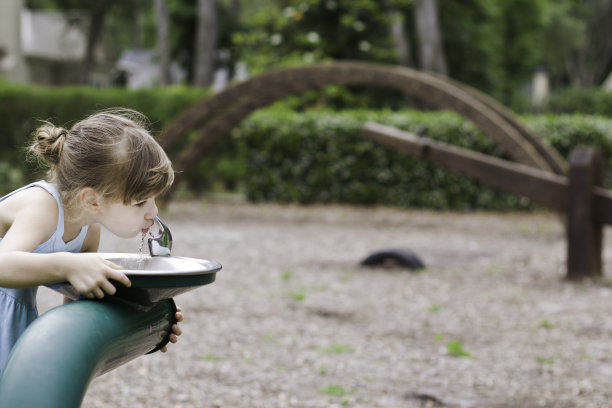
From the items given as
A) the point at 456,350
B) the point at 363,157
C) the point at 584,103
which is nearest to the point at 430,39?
the point at 363,157

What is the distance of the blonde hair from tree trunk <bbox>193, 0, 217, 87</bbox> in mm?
21276

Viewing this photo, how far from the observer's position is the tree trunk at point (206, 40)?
22.5m

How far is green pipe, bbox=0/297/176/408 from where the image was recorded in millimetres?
1492

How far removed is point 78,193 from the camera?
1.88 m

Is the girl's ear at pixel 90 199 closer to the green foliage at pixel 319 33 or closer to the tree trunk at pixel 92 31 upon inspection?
the green foliage at pixel 319 33

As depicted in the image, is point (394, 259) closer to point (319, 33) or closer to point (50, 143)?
point (50, 143)

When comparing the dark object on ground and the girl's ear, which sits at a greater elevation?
the girl's ear

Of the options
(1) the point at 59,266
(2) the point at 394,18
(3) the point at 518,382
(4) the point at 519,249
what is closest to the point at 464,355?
(3) the point at 518,382

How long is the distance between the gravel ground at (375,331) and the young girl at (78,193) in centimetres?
166

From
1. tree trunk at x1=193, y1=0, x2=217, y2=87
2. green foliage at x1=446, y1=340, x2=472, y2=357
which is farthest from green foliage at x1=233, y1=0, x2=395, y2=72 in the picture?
green foliage at x1=446, y1=340, x2=472, y2=357

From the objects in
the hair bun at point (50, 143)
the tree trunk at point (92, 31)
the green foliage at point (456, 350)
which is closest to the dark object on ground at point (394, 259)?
the green foliage at point (456, 350)

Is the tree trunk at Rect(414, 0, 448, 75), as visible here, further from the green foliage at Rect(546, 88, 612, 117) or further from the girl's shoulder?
the girl's shoulder

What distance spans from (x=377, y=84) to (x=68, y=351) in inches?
337

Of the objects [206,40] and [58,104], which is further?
[206,40]
